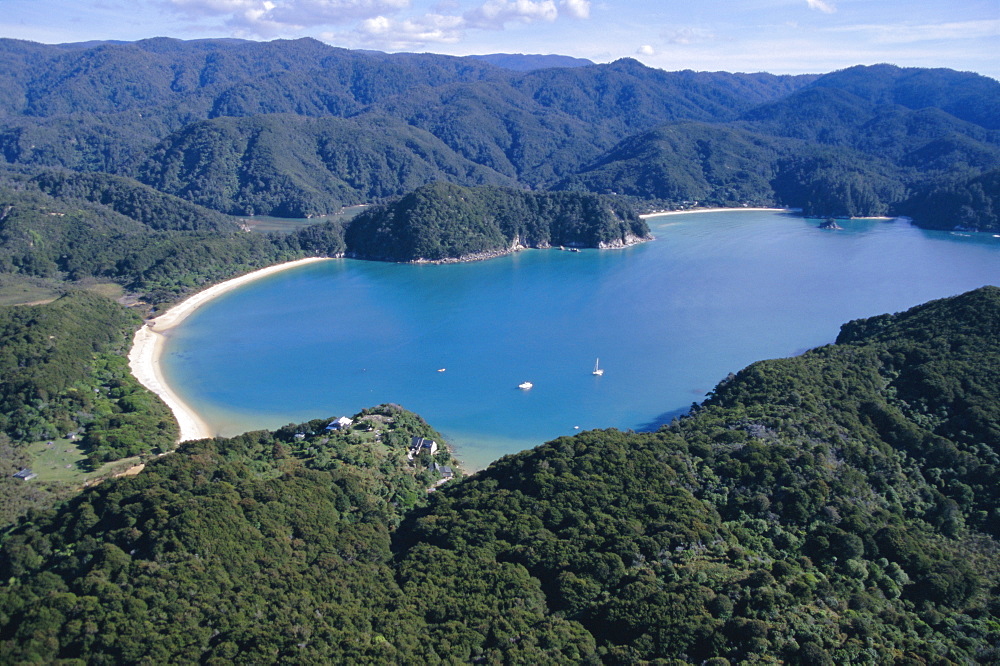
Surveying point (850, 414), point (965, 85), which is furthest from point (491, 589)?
point (965, 85)

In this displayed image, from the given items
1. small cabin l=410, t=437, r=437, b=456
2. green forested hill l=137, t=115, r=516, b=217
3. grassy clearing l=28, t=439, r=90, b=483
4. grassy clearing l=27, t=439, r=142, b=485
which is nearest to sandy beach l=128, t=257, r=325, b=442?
grassy clearing l=27, t=439, r=142, b=485

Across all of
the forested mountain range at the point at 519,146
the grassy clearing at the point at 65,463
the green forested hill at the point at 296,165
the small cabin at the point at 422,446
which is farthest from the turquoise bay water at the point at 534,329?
the green forested hill at the point at 296,165

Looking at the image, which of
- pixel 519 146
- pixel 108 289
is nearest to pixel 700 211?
pixel 519 146

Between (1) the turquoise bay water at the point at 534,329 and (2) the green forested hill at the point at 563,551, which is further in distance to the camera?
(1) the turquoise bay water at the point at 534,329

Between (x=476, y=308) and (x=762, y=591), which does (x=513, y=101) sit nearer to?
(x=476, y=308)

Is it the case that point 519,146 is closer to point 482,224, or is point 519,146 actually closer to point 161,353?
point 482,224

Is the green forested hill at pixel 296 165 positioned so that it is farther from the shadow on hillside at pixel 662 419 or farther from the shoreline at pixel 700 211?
the shadow on hillside at pixel 662 419
